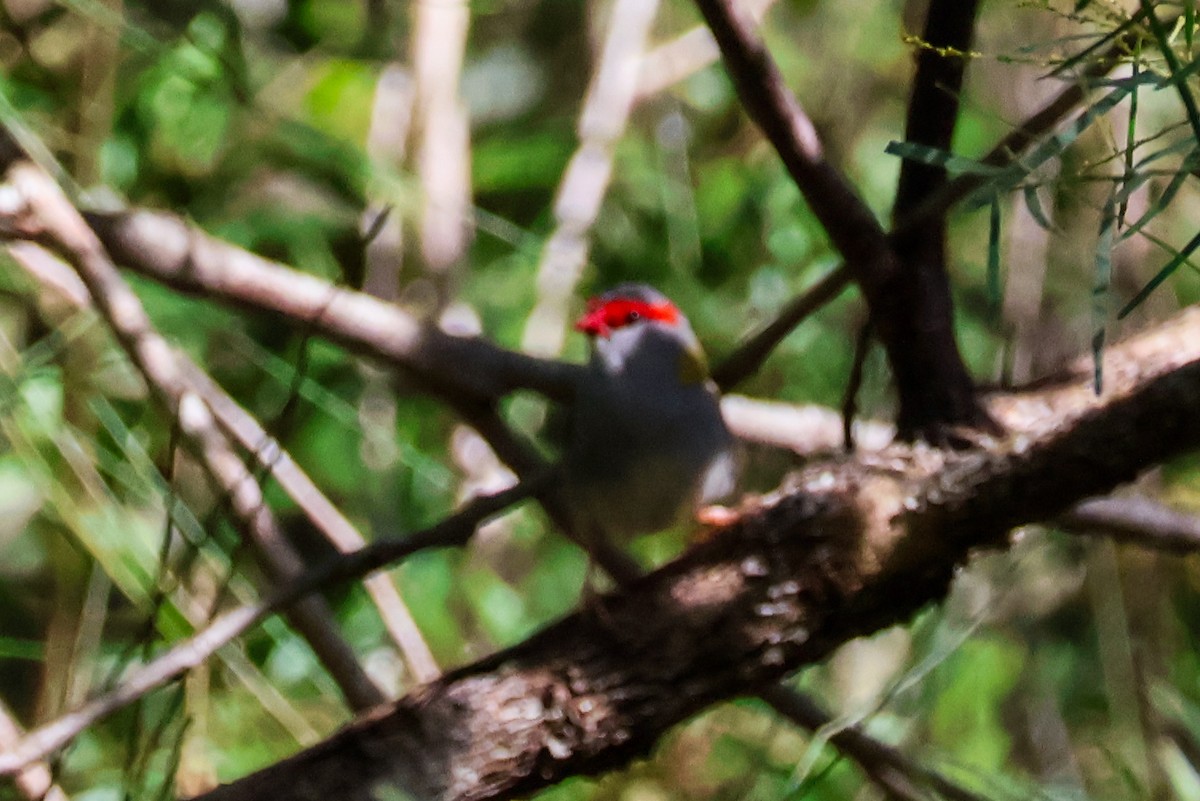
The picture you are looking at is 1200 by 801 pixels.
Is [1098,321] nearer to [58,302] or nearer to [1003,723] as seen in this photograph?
Result: [58,302]

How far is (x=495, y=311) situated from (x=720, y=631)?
1488mm

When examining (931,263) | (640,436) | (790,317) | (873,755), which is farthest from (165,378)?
(873,755)

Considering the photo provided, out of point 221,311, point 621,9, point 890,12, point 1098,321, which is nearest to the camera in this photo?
point 1098,321

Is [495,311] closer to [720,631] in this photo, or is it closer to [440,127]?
[440,127]

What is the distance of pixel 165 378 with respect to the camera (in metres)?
1.54

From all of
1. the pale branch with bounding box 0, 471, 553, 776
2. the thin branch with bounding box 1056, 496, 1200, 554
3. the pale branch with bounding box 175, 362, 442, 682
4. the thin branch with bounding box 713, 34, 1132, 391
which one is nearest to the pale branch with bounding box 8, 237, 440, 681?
the pale branch with bounding box 175, 362, 442, 682

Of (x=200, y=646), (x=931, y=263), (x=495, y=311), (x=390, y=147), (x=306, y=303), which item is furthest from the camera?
(x=390, y=147)

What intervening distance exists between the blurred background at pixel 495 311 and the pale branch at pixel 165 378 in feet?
0.44

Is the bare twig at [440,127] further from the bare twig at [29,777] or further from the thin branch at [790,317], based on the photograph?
the bare twig at [29,777]

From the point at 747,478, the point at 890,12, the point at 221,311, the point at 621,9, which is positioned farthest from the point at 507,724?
the point at 890,12

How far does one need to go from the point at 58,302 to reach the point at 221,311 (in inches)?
13.6

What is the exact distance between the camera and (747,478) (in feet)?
9.86

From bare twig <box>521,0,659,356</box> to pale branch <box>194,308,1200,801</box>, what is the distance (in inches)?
54.1

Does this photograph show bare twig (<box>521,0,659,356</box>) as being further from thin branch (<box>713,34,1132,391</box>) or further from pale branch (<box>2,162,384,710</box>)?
pale branch (<box>2,162,384,710</box>)
